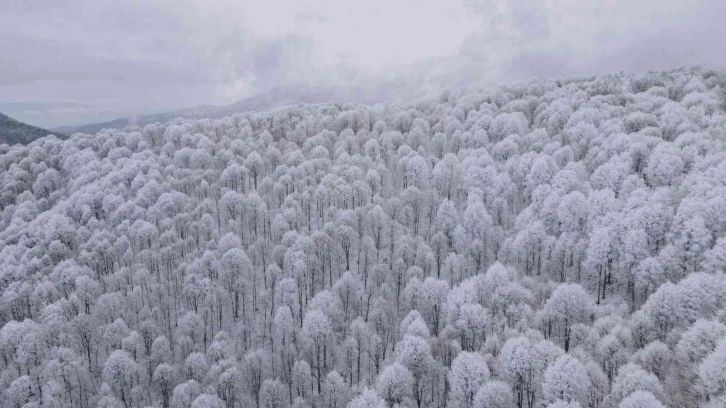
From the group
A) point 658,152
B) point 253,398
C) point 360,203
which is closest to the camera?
point 253,398

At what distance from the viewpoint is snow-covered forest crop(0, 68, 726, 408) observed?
7725 centimetres

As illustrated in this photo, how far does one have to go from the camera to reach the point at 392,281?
118 metres

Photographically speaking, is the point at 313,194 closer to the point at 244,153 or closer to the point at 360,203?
the point at 360,203

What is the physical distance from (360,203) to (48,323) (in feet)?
297

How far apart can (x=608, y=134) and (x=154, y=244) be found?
160298mm

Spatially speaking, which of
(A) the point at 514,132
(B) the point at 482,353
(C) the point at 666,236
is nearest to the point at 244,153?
(A) the point at 514,132

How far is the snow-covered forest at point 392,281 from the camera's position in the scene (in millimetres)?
77250

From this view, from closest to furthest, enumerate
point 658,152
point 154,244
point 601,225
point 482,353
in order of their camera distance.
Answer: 1. point 482,353
2. point 601,225
3. point 658,152
4. point 154,244

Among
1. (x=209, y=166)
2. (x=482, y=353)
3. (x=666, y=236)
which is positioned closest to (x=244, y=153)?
(x=209, y=166)

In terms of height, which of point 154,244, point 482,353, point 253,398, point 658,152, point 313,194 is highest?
point 658,152

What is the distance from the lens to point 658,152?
128m

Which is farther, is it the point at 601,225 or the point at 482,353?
the point at 601,225

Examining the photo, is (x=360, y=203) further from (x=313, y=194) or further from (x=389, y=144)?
(x=389, y=144)

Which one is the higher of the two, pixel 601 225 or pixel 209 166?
pixel 209 166
